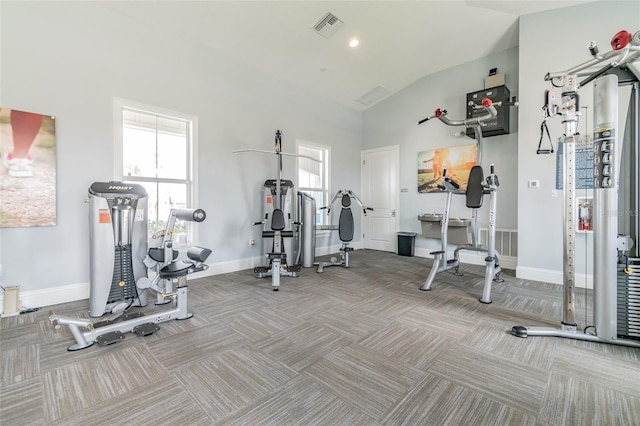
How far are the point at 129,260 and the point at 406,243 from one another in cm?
501

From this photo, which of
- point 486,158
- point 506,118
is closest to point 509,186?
point 486,158

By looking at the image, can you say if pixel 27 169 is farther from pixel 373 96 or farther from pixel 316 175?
pixel 373 96

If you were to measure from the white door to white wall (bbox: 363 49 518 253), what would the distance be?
0.18 meters

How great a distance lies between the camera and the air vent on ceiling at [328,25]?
3.95 meters

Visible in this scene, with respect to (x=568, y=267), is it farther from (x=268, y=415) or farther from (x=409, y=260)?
(x=409, y=260)

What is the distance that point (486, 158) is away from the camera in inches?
204

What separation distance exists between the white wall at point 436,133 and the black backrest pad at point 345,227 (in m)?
1.98

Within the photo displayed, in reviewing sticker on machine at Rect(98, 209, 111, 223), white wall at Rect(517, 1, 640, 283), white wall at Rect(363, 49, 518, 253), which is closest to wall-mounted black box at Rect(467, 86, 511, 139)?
white wall at Rect(363, 49, 518, 253)

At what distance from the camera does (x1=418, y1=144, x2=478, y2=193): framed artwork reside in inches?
211

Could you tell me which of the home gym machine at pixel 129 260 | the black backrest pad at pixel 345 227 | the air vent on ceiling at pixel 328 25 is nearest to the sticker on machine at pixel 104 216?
the home gym machine at pixel 129 260

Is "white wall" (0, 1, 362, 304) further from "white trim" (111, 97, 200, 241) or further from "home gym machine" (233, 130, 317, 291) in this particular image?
"home gym machine" (233, 130, 317, 291)

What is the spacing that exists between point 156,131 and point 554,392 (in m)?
4.90

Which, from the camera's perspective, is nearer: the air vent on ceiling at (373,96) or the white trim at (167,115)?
the white trim at (167,115)

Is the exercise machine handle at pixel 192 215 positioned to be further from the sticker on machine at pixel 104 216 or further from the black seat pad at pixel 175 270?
the sticker on machine at pixel 104 216
